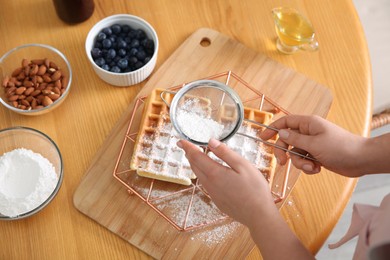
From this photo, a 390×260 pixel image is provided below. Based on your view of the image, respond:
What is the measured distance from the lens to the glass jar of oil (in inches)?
47.8

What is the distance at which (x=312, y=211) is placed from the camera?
110 centimetres

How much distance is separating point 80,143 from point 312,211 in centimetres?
61

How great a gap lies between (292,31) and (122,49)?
0.47 m

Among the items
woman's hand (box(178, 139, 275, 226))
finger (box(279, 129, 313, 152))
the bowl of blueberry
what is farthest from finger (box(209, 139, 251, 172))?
the bowl of blueberry

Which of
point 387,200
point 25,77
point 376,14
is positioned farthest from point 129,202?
point 376,14

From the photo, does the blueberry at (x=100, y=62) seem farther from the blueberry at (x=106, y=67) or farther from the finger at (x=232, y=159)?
the finger at (x=232, y=159)

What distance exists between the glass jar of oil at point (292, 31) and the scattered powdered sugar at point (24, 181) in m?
0.70

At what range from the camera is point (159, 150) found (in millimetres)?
1111

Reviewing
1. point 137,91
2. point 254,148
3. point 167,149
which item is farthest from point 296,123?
point 137,91

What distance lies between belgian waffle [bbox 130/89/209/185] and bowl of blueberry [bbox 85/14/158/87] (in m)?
0.09

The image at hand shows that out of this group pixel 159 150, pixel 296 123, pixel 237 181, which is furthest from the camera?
pixel 159 150

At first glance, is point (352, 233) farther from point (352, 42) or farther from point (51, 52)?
point (51, 52)

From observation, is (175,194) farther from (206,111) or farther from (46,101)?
(46,101)

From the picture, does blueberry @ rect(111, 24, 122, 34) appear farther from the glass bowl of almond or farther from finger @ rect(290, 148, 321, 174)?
finger @ rect(290, 148, 321, 174)
